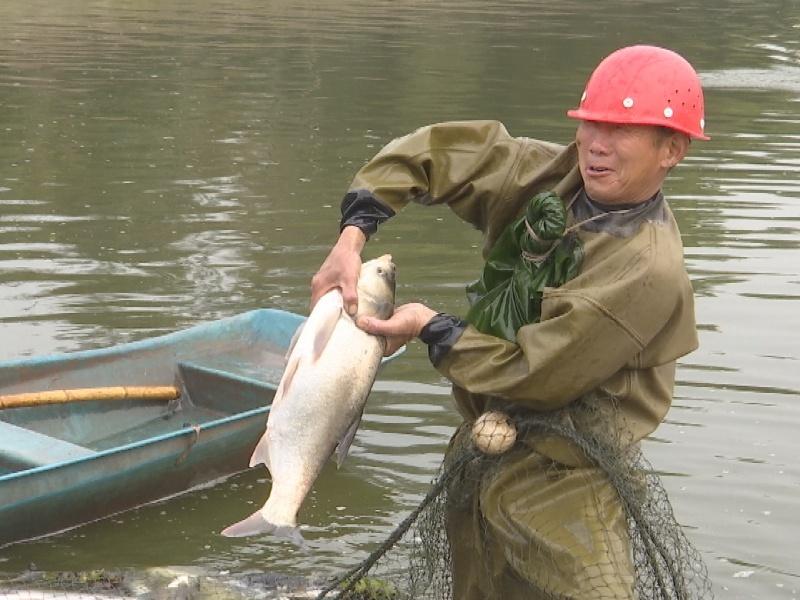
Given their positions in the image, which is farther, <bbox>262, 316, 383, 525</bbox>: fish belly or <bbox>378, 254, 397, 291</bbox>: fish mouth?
<bbox>378, 254, 397, 291</bbox>: fish mouth

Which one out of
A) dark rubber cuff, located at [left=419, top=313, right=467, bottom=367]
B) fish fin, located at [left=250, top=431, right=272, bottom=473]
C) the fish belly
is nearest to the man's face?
dark rubber cuff, located at [left=419, top=313, right=467, bottom=367]

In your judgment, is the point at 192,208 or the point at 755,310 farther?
the point at 192,208

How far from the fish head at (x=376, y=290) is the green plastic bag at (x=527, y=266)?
0.89 ft

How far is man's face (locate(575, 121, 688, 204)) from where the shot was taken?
14.8ft

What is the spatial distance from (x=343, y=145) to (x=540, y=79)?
7424 millimetres

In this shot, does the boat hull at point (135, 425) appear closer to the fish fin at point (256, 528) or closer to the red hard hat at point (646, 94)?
the fish fin at point (256, 528)

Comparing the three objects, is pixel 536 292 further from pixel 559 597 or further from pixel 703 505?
pixel 703 505

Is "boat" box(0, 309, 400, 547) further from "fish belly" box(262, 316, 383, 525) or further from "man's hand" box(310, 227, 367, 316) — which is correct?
"man's hand" box(310, 227, 367, 316)

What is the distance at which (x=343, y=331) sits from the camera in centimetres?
460

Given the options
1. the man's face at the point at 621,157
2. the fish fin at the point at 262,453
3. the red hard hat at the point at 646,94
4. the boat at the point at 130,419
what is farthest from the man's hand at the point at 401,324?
→ the boat at the point at 130,419

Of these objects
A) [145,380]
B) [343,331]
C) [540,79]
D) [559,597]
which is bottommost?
[540,79]

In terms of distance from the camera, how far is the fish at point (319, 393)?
4.59 meters

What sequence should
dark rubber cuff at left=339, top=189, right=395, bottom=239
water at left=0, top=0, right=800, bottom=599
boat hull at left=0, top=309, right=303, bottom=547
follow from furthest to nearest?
water at left=0, top=0, right=800, bottom=599 < boat hull at left=0, top=309, right=303, bottom=547 < dark rubber cuff at left=339, top=189, right=395, bottom=239

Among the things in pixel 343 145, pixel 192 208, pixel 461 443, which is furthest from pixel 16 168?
pixel 461 443
